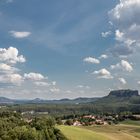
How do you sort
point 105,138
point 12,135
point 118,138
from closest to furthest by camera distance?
point 12,135 → point 105,138 → point 118,138

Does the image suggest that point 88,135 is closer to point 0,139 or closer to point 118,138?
point 118,138

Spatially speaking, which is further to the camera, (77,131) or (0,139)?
(77,131)

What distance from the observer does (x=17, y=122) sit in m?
134

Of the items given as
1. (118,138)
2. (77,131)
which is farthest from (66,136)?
(118,138)

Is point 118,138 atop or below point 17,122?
below

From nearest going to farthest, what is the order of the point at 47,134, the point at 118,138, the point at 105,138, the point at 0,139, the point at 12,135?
the point at 0,139 → the point at 12,135 → the point at 47,134 → the point at 105,138 → the point at 118,138

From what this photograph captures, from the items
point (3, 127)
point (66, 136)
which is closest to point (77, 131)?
point (66, 136)

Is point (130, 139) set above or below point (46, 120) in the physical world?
below

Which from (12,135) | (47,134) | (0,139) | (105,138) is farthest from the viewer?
(105,138)

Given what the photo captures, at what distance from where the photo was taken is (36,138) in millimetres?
101000

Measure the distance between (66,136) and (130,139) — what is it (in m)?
26.6

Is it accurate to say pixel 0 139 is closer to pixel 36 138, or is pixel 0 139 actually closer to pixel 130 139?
pixel 36 138

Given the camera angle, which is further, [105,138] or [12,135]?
[105,138]

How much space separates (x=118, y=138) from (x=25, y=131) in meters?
42.6
